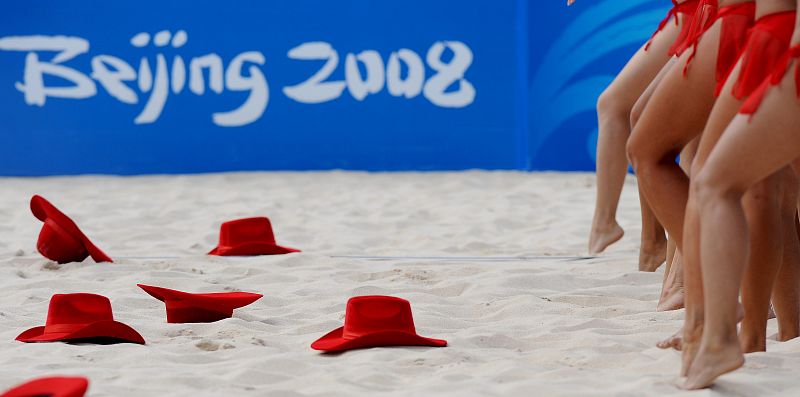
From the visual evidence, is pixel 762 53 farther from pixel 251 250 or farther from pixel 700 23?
pixel 251 250

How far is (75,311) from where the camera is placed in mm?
3059

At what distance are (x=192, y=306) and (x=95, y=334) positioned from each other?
35 cm

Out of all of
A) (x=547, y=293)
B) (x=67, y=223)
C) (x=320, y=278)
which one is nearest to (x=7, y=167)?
(x=67, y=223)

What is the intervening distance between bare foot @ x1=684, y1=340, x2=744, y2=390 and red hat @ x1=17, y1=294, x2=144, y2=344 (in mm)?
1476

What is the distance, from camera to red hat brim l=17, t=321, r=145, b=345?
2955 mm

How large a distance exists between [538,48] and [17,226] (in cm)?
393

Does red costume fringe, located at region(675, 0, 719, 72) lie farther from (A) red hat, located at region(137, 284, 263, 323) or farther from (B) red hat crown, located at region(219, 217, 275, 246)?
(B) red hat crown, located at region(219, 217, 275, 246)

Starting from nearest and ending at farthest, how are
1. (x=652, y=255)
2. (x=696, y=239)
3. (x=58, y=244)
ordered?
(x=696, y=239), (x=652, y=255), (x=58, y=244)

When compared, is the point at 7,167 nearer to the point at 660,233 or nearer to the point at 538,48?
the point at 538,48

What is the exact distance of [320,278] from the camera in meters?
4.05

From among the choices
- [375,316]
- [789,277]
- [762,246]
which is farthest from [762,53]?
[375,316]

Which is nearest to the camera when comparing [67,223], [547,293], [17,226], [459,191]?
[547,293]

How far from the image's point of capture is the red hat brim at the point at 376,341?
2.82 m

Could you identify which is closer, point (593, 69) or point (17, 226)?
point (17, 226)
